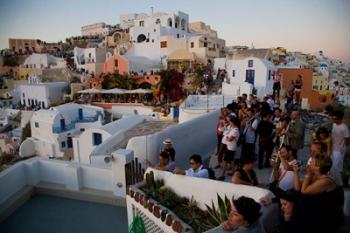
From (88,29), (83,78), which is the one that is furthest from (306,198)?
(88,29)

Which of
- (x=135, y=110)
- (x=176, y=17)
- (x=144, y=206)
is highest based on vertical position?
(x=176, y=17)

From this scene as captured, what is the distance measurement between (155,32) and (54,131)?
3058cm

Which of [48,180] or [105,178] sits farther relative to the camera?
[48,180]

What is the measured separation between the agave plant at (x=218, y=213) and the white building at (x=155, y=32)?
40.7m

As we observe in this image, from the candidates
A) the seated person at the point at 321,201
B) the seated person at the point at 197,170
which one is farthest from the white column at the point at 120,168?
the seated person at the point at 321,201

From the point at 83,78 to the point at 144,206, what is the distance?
40.3m

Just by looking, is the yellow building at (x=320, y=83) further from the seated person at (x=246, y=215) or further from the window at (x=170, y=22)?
the window at (x=170, y=22)

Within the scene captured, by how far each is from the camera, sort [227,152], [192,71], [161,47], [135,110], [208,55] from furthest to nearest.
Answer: [161,47] < [208,55] < [192,71] < [135,110] < [227,152]

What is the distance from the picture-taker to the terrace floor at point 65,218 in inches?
196

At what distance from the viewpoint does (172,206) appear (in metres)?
4.20

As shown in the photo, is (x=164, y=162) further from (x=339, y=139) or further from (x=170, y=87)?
(x=170, y=87)

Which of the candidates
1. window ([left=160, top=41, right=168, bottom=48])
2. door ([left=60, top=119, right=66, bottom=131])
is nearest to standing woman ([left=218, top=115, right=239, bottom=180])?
door ([left=60, top=119, right=66, bottom=131])

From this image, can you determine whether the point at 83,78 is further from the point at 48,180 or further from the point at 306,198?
the point at 306,198

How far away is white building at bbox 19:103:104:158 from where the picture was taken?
76.8ft
